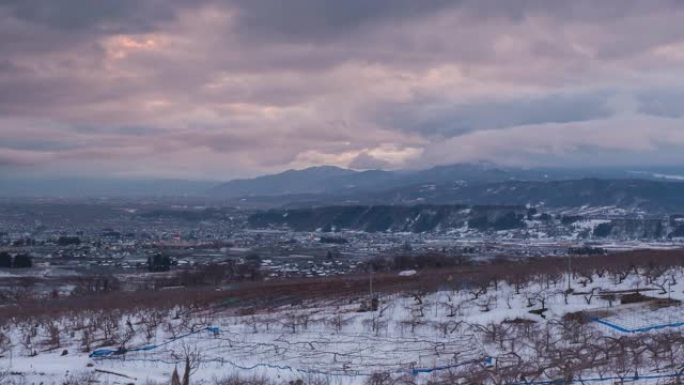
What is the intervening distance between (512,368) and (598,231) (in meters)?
50.0

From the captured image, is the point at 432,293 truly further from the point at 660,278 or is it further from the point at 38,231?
the point at 38,231

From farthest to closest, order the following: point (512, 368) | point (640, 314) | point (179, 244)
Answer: point (179, 244)
point (640, 314)
point (512, 368)

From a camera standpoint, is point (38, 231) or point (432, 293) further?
point (38, 231)

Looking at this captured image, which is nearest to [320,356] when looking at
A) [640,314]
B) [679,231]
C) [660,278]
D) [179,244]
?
[640,314]

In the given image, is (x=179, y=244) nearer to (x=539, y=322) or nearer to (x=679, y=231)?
(x=679, y=231)

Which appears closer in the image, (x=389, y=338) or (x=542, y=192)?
(x=389, y=338)

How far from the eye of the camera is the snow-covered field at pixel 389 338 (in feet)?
54.7

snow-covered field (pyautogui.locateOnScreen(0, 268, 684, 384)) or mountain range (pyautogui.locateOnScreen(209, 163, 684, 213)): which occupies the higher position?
mountain range (pyautogui.locateOnScreen(209, 163, 684, 213))

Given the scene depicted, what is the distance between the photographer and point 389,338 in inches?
820

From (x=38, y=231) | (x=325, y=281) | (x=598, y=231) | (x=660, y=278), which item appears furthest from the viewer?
(x=38, y=231)

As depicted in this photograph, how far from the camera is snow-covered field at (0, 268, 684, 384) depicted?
54.7 feet

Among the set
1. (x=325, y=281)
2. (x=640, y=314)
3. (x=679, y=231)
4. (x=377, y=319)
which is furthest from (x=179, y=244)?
(x=640, y=314)

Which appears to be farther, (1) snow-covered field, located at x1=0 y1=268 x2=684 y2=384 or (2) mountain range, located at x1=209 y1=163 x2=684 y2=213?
(2) mountain range, located at x1=209 y1=163 x2=684 y2=213

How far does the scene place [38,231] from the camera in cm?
7000
